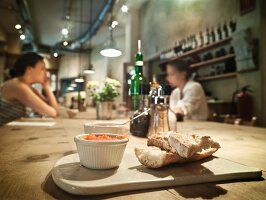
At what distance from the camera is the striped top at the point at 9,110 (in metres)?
3.00

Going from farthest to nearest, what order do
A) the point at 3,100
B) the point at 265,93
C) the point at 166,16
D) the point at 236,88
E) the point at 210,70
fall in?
the point at 166,16 → the point at 210,70 → the point at 236,88 → the point at 265,93 → the point at 3,100

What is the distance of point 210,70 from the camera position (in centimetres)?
520

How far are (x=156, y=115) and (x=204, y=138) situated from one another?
1.66 ft

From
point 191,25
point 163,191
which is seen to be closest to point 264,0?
point 191,25

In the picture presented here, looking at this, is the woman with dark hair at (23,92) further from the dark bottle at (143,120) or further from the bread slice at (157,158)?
the bread slice at (157,158)

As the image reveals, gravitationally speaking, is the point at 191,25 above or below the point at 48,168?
above

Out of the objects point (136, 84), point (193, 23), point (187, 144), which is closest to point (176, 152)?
point (187, 144)

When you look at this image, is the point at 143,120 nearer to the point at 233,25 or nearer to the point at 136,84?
the point at 136,84

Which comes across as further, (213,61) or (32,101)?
(213,61)

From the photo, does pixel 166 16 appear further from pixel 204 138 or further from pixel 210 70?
pixel 204 138

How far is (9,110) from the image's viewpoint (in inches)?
121

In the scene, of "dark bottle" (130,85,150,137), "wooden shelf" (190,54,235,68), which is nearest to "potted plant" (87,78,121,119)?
"dark bottle" (130,85,150,137)

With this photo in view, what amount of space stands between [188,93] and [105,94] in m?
1.48

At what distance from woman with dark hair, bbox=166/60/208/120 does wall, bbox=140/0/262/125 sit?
130 centimetres
